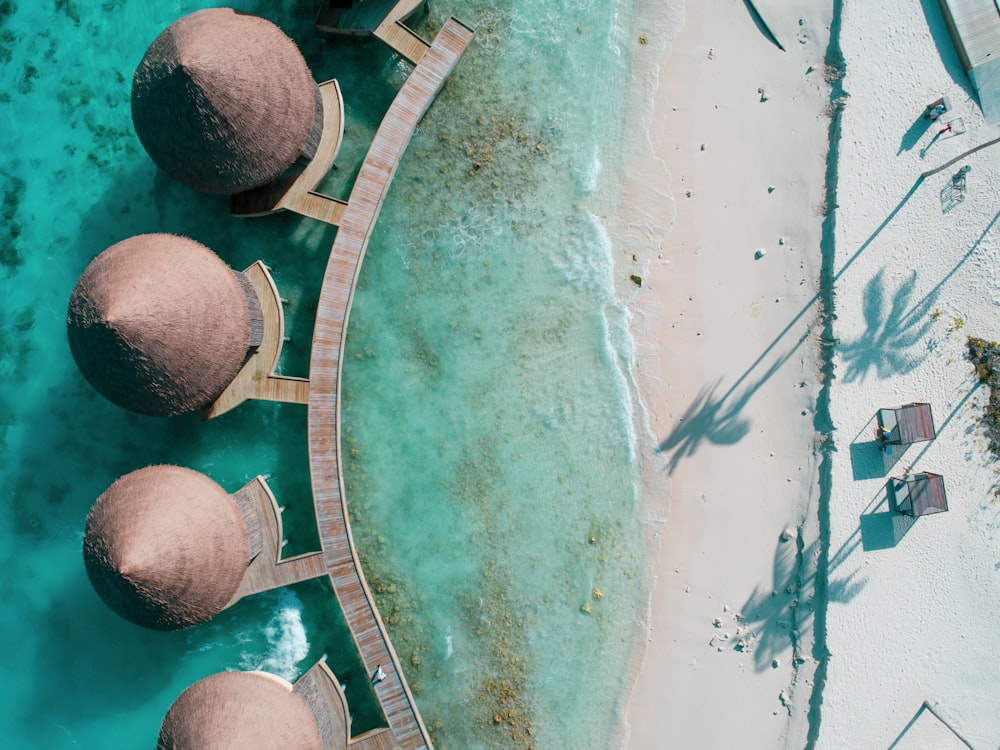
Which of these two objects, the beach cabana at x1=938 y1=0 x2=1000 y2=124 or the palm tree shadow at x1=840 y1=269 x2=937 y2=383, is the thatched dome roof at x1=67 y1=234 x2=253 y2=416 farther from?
the beach cabana at x1=938 y1=0 x2=1000 y2=124

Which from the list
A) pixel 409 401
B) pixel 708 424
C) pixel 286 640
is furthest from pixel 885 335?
pixel 286 640

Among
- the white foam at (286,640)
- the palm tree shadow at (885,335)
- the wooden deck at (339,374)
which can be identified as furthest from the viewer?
the palm tree shadow at (885,335)

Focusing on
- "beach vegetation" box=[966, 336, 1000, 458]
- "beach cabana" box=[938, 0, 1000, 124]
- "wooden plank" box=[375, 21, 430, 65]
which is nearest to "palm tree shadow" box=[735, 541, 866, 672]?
"beach vegetation" box=[966, 336, 1000, 458]

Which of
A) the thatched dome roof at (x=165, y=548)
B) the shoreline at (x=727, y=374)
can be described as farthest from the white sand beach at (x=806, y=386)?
the thatched dome roof at (x=165, y=548)

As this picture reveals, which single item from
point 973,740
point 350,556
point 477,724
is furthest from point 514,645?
point 973,740

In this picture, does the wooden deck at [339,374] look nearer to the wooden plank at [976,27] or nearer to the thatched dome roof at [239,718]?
the thatched dome roof at [239,718]

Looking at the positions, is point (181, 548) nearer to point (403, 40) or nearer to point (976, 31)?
point (403, 40)
